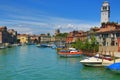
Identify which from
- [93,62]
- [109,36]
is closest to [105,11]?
[109,36]

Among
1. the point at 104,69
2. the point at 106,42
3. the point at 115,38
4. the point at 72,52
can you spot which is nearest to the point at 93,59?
Answer: the point at 104,69

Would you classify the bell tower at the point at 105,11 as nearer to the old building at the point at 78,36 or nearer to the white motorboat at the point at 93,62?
the old building at the point at 78,36

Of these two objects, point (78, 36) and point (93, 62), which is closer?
point (93, 62)

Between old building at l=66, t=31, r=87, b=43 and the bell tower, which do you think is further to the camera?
the bell tower

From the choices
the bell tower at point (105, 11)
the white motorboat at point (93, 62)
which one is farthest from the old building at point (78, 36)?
the white motorboat at point (93, 62)

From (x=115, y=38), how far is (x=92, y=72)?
3468 centimetres

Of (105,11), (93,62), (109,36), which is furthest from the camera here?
(105,11)

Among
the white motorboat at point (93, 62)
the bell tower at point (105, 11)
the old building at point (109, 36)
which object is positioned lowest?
the white motorboat at point (93, 62)

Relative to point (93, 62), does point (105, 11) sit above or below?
above

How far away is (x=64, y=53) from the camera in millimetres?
67188

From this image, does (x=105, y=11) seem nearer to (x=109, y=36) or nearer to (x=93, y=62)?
(x=109, y=36)

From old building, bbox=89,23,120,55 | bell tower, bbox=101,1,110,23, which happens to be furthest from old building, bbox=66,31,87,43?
old building, bbox=89,23,120,55

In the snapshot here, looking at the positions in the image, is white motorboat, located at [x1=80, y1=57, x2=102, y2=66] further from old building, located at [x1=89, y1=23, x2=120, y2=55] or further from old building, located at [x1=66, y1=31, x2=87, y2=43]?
old building, located at [x1=66, y1=31, x2=87, y2=43]

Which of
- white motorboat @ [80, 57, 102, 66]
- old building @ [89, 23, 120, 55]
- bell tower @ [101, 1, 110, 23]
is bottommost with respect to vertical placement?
white motorboat @ [80, 57, 102, 66]
